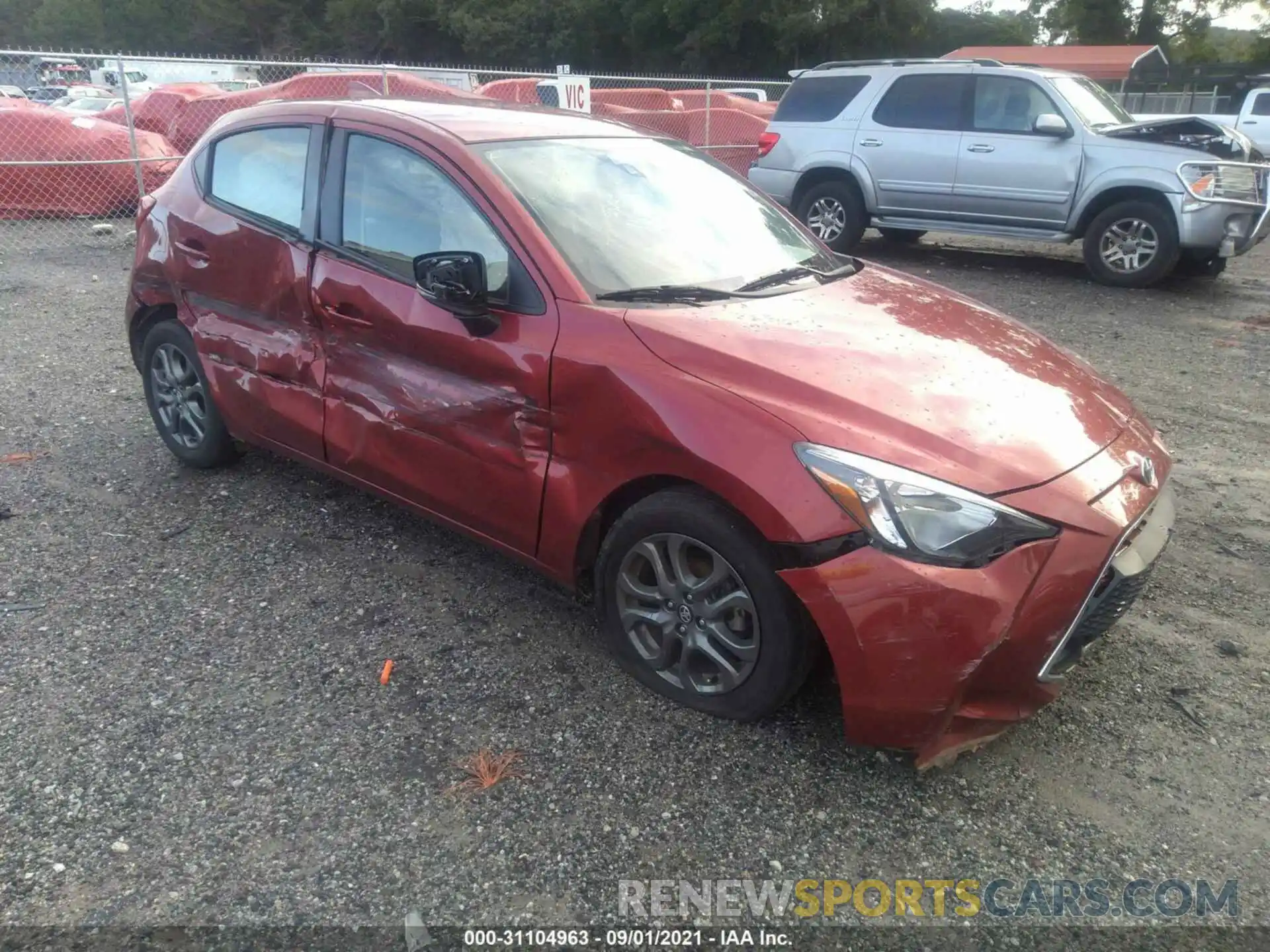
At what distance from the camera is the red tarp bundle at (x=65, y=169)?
11859mm

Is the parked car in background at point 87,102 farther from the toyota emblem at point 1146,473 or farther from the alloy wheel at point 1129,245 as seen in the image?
the toyota emblem at point 1146,473

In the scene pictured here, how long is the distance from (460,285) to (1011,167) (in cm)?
808

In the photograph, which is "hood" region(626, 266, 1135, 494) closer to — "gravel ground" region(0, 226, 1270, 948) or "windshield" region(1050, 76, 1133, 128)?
"gravel ground" region(0, 226, 1270, 948)

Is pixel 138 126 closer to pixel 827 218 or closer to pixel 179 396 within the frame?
pixel 827 218

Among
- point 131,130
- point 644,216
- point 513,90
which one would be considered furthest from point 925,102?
point 513,90

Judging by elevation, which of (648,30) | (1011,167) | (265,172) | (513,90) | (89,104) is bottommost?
(265,172)

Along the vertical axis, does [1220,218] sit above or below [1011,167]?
below

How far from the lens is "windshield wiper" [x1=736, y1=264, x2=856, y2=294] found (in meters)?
3.41

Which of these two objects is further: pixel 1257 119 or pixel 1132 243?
pixel 1257 119

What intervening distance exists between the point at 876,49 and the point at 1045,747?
45834 mm

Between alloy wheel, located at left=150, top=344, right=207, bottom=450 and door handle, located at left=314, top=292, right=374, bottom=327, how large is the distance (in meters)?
1.12

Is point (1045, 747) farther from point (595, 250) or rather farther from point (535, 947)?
point (595, 250)

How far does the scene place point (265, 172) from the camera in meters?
4.05

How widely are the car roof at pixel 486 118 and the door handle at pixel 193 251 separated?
0.64 metres
